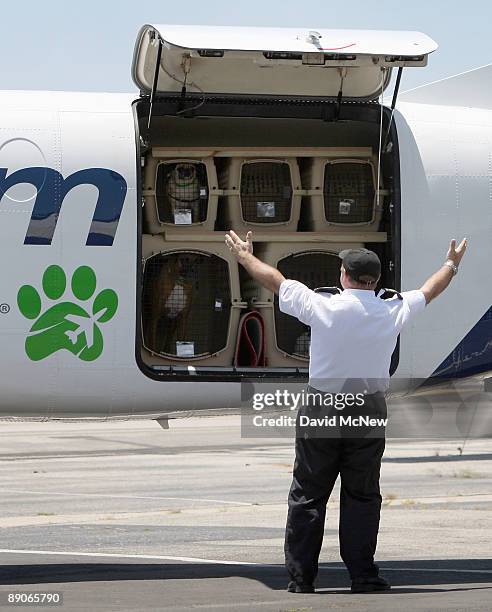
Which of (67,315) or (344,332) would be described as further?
(67,315)

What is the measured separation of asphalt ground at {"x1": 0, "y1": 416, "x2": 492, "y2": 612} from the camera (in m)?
9.05

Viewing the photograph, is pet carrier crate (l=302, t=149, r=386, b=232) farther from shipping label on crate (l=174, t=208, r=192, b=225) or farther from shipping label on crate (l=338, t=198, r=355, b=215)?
shipping label on crate (l=174, t=208, r=192, b=225)

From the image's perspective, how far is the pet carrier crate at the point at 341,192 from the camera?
418 inches

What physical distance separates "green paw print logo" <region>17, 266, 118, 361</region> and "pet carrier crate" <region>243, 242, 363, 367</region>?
1588mm

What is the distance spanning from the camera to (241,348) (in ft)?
34.7

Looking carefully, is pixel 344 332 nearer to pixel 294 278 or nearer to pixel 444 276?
pixel 444 276

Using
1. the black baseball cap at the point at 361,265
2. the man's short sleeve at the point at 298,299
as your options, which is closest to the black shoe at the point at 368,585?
the man's short sleeve at the point at 298,299

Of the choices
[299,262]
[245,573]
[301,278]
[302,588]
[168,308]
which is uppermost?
[299,262]

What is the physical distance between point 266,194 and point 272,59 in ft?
5.45

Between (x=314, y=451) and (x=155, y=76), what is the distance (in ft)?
9.58

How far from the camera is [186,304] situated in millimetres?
10570

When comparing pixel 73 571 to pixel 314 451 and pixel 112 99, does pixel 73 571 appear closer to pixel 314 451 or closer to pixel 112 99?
pixel 314 451

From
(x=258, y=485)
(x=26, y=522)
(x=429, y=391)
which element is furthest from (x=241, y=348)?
(x=258, y=485)

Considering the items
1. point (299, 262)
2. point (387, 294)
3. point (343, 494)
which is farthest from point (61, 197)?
point (343, 494)
